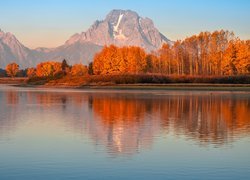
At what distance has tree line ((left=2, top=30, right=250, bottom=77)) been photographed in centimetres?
11606

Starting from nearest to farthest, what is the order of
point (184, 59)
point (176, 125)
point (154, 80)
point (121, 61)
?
point (176, 125) < point (154, 80) < point (121, 61) < point (184, 59)

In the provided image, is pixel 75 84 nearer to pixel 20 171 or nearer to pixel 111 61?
pixel 111 61

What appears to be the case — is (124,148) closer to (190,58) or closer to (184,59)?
(190,58)

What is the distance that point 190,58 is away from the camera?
138 m

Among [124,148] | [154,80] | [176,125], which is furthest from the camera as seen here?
[154,80]

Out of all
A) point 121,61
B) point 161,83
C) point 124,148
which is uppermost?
point 121,61

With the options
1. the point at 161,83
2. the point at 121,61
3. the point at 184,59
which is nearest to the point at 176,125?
the point at 161,83

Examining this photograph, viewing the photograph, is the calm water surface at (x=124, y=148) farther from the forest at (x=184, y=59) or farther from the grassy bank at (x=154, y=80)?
the forest at (x=184, y=59)

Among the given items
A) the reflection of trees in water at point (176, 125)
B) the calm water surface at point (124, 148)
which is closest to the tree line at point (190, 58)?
the reflection of trees in water at point (176, 125)

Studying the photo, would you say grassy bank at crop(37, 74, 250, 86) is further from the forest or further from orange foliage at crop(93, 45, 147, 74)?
orange foliage at crop(93, 45, 147, 74)

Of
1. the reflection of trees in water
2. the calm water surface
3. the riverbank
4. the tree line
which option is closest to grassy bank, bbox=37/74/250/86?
the riverbank

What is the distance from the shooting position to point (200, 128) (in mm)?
27094

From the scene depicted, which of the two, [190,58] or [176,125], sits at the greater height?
[190,58]

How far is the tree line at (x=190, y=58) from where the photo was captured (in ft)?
381
